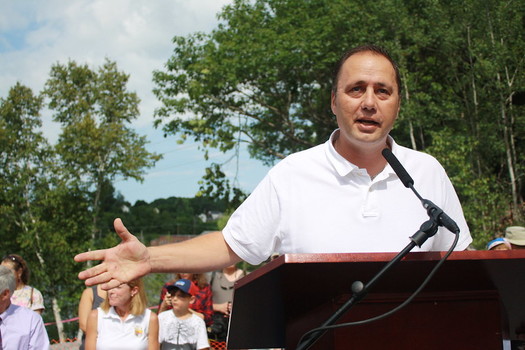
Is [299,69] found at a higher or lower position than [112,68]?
lower

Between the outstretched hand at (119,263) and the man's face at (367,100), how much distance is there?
0.95m

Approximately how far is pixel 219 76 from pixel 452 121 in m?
8.70

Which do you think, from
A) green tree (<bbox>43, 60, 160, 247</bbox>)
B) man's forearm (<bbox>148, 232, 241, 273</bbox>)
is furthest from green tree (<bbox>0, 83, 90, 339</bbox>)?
man's forearm (<bbox>148, 232, 241, 273</bbox>)

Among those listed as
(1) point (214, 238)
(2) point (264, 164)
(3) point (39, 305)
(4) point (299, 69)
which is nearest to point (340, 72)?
(1) point (214, 238)

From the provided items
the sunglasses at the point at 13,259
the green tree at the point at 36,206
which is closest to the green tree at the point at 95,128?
the green tree at the point at 36,206

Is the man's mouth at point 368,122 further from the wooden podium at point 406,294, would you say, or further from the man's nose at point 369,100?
the wooden podium at point 406,294

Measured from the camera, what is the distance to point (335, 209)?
2.46 meters

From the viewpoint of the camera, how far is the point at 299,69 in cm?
2341

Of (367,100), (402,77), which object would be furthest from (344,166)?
(402,77)

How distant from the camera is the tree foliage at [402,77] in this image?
1675 cm

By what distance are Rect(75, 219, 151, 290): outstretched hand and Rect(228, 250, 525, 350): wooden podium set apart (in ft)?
1.32

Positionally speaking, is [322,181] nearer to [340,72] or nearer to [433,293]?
[340,72]

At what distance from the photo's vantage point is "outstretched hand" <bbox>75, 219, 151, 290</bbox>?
83.3 inches

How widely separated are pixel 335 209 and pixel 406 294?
62 centimetres
